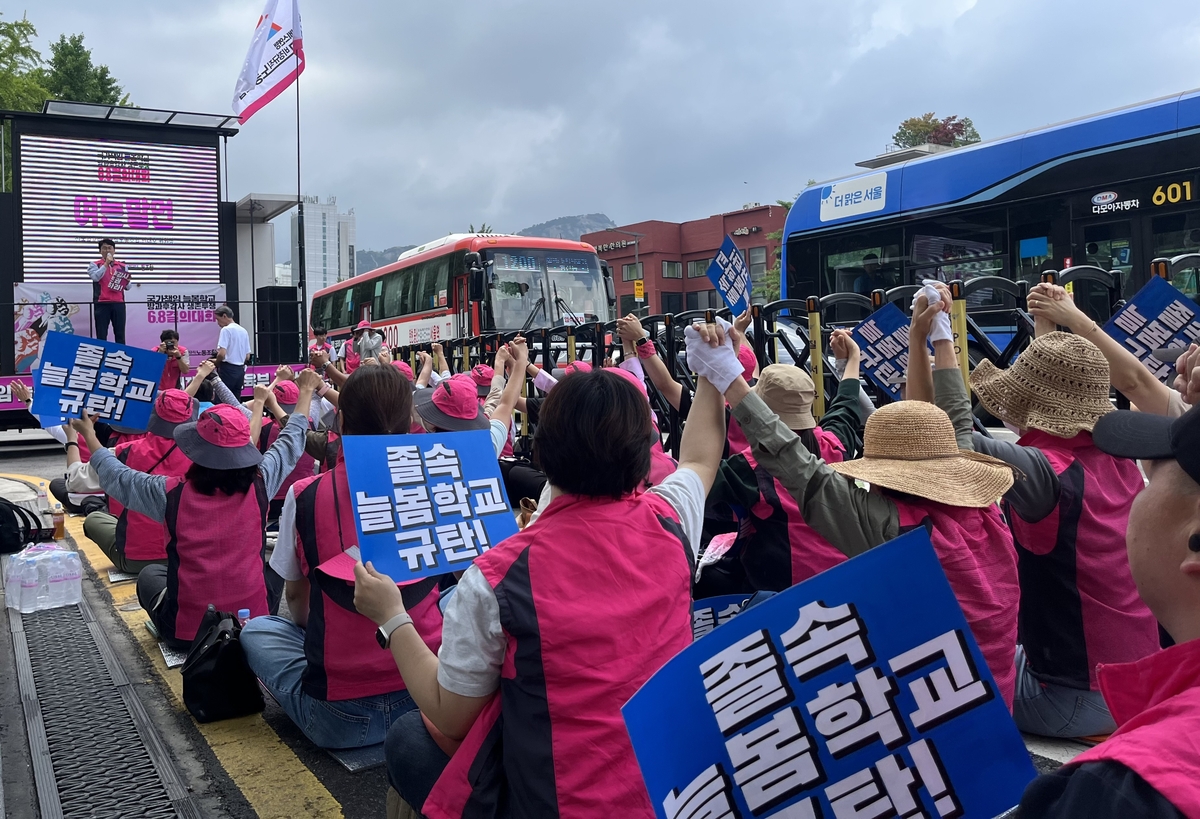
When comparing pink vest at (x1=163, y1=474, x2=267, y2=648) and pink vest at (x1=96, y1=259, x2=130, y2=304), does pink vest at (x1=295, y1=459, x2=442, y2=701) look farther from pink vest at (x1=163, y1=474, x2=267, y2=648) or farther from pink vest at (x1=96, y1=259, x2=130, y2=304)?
pink vest at (x1=96, y1=259, x2=130, y2=304)

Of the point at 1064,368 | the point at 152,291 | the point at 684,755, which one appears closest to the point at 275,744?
the point at 684,755

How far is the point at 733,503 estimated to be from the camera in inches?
126

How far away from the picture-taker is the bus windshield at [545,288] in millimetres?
15922

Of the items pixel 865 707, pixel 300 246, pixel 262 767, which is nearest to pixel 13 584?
pixel 262 767

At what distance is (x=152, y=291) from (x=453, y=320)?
553 centimetres

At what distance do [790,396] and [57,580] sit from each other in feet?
14.3

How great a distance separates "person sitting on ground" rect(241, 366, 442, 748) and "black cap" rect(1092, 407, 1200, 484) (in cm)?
221

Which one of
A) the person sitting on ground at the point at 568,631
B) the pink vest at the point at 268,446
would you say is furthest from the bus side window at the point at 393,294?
the person sitting on ground at the point at 568,631

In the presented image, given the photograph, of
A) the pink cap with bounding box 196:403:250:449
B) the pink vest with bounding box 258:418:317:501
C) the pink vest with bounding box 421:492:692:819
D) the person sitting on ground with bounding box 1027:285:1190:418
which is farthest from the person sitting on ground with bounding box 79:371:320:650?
the person sitting on ground with bounding box 1027:285:1190:418

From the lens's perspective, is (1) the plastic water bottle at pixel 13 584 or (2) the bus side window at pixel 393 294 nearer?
(1) the plastic water bottle at pixel 13 584

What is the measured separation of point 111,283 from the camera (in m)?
13.9

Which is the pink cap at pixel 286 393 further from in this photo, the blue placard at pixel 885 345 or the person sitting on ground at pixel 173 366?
the blue placard at pixel 885 345

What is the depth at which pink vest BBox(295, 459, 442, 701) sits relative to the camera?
2930mm

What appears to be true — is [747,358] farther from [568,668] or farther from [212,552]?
[568,668]
